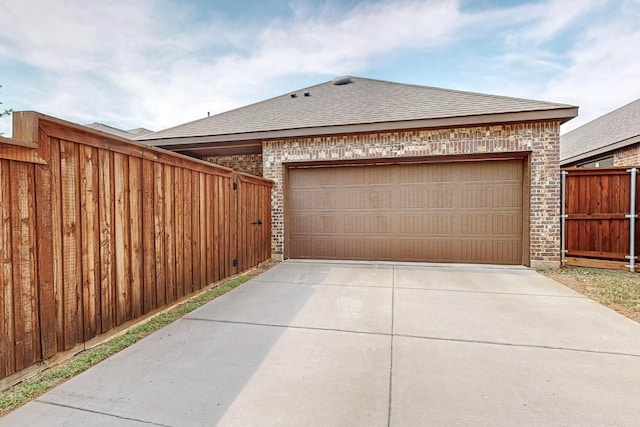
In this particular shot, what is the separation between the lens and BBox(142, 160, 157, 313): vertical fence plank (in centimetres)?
327

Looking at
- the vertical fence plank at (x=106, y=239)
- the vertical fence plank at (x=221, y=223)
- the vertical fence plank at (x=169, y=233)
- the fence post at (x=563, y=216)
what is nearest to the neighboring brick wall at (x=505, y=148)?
the fence post at (x=563, y=216)

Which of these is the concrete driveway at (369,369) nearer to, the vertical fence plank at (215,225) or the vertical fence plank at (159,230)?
the vertical fence plank at (159,230)

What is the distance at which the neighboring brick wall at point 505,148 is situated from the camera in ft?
19.5

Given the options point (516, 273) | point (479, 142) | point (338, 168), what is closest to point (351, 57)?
point (338, 168)

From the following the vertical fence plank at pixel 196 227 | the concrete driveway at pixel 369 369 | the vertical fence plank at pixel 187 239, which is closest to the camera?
the concrete driveway at pixel 369 369

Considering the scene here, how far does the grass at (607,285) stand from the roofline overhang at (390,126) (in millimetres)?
3008

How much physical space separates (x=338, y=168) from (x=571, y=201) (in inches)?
197

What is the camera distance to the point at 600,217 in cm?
599

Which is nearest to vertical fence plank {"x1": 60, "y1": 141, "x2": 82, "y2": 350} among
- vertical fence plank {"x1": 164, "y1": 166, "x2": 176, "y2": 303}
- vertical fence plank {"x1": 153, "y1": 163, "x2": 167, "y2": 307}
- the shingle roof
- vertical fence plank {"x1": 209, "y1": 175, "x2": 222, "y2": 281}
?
vertical fence plank {"x1": 153, "y1": 163, "x2": 167, "y2": 307}

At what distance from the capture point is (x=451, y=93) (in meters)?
7.40

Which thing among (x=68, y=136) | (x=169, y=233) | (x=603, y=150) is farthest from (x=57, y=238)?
(x=603, y=150)

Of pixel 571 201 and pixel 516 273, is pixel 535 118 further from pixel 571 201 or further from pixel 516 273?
pixel 516 273

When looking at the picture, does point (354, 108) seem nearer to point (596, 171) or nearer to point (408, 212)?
point (408, 212)

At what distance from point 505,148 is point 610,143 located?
534cm
